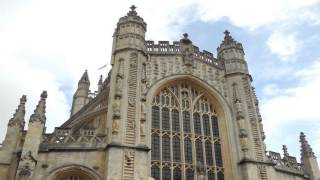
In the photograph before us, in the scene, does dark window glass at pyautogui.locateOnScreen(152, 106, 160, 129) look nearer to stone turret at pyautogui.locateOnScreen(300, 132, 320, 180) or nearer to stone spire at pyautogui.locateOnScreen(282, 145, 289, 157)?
stone spire at pyautogui.locateOnScreen(282, 145, 289, 157)

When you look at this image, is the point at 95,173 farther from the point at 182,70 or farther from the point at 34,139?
the point at 182,70

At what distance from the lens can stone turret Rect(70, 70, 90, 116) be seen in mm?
38906

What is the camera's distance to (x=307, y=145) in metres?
23.5

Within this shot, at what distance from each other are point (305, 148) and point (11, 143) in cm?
1776

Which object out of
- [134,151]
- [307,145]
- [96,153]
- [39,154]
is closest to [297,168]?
[307,145]

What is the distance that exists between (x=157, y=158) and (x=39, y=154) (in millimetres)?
5705

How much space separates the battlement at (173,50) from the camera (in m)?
21.7

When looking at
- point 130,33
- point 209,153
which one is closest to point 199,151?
point 209,153

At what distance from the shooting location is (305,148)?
76.6 feet

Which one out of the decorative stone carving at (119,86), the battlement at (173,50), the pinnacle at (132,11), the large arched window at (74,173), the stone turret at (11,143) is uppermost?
the pinnacle at (132,11)

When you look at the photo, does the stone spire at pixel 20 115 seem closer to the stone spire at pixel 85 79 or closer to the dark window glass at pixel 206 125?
the dark window glass at pixel 206 125

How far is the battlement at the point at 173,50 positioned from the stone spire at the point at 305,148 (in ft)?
25.0

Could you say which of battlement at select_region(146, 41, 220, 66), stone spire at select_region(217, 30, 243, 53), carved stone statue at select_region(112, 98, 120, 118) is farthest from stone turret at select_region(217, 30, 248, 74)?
carved stone statue at select_region(112, 98, 120, 118)

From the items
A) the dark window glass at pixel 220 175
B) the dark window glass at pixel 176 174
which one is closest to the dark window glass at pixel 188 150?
the dark window glass at pixel 176 174
